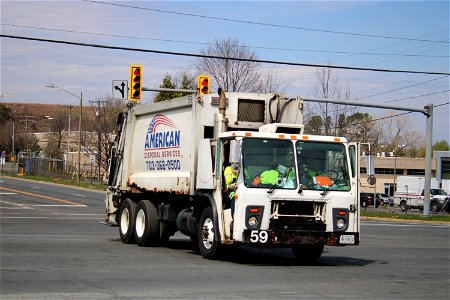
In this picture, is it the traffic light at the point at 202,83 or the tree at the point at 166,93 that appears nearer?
the traffic light at the point at 202,83

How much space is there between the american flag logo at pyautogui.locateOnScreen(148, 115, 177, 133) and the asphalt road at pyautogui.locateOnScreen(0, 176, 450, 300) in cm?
291

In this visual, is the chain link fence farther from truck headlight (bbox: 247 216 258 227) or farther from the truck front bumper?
truck headlight (bbox: 247 216 258 227)

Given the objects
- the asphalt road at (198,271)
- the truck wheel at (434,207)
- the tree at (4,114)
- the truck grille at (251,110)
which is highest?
the tree at (4,114)

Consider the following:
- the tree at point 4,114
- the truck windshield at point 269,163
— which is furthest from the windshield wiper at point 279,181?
the tree at point 4,114

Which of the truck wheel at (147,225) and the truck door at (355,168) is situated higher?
the truck door at (355,168)

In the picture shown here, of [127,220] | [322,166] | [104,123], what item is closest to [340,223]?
[322,166]

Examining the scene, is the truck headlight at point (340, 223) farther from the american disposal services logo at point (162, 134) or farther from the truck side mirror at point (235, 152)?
the american disposal services logo at point (162, 134)

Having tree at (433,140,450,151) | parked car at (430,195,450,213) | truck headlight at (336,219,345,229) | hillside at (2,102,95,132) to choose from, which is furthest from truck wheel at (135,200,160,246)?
hillside at (2,102,95,132)

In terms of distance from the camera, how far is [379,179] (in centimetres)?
9438

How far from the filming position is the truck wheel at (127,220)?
749 inches

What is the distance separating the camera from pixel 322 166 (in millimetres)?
15094

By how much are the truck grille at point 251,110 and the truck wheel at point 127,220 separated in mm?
4515

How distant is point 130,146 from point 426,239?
1100cm

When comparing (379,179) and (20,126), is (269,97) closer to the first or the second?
(379,179)
